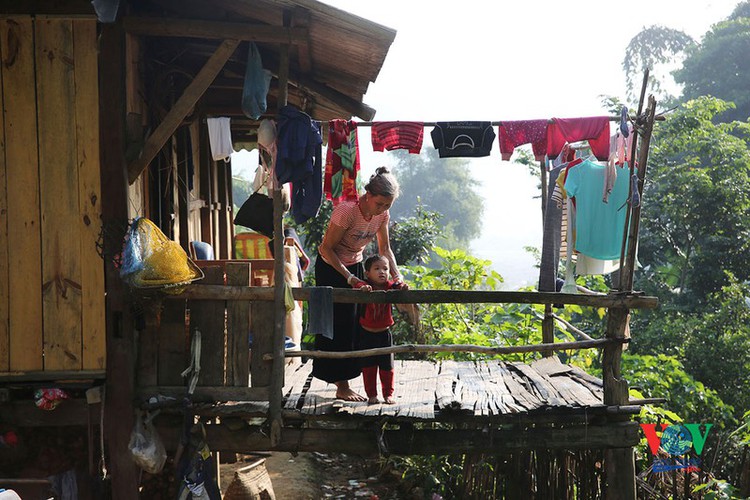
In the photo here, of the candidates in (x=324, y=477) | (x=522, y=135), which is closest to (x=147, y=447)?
(x=522, y=135)

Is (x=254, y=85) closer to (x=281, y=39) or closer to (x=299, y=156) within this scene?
(x=281, y=39)

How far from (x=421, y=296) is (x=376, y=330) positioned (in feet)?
1.58

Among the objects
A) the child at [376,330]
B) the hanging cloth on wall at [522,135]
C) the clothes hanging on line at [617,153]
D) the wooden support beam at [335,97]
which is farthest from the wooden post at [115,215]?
the clothes hanging on line at [617,153]

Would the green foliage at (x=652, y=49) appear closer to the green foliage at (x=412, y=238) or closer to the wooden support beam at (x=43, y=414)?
the green foliage at (x=412, y=238)

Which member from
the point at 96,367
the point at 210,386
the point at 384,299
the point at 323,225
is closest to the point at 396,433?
the point at 384,299

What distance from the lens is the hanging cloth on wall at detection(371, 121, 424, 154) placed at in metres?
6.13

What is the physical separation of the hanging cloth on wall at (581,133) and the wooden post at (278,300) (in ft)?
7.29

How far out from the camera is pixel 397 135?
6156 millimetres

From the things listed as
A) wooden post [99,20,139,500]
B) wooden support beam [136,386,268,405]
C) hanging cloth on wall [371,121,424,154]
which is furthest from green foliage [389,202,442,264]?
wooden post [99,20,139,500]

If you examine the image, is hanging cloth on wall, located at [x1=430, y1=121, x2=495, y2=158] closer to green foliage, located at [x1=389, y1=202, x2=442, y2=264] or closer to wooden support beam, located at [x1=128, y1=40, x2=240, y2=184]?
wooden support beam, located at [x1=128, y1=40, x2=240, y2=184]

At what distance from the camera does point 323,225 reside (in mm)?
15656

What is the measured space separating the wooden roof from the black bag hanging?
1117mm

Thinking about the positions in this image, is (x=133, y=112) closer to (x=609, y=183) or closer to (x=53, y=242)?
(x=53, y=242)

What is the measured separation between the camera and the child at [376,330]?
219 inches
